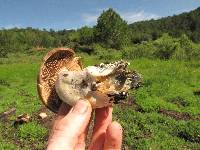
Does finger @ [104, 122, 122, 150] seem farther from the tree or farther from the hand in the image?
the tree

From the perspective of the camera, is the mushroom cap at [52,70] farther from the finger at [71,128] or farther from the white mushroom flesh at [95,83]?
the finger at [71,128]

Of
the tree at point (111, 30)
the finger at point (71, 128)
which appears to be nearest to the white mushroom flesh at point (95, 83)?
the finger at point (71, 128)

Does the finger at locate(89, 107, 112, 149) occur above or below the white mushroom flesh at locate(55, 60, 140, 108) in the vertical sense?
below

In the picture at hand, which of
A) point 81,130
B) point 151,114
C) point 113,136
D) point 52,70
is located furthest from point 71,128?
point 151,114

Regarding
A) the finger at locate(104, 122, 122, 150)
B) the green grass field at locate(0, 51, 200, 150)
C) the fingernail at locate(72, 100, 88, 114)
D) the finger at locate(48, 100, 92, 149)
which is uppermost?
the fingernail at locate(72, 100, 88, 114)

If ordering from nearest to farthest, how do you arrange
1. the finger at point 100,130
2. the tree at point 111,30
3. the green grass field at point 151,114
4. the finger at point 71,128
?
the finger at point 71,128
the finger at point 100,130
the green grass field at point 151,114
the tree at point 111,30

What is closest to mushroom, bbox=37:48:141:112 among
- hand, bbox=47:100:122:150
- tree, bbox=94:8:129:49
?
hand, bbox=47:100:122:150
